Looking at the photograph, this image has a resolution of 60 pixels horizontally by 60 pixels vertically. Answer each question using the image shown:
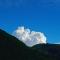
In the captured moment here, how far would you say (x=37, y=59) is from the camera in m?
67.2

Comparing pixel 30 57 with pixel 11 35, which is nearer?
pixel 30 57

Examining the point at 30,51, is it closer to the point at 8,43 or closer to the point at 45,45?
the point at 8,43

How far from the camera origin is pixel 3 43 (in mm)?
58875

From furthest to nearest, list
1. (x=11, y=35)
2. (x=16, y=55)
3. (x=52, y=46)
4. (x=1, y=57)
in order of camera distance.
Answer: (x=52, y=46) → (x=11, y=35) → (x=16, y=55) → (x=1, y=57)

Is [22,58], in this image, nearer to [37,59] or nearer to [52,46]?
[37,59]

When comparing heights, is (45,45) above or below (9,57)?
above

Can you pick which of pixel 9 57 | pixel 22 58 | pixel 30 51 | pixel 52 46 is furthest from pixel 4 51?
pixel 52 46

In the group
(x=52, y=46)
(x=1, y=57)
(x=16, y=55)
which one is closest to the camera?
(x=1, y=57)

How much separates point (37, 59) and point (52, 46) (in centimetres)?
5241

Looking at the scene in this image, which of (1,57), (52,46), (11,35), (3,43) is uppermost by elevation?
(52,46)

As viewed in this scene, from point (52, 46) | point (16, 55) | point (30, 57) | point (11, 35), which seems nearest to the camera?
point (16, 55)

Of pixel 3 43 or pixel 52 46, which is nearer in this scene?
pixel 3 43

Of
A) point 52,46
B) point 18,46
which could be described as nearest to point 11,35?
point 18,46

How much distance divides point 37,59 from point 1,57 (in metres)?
14.2
